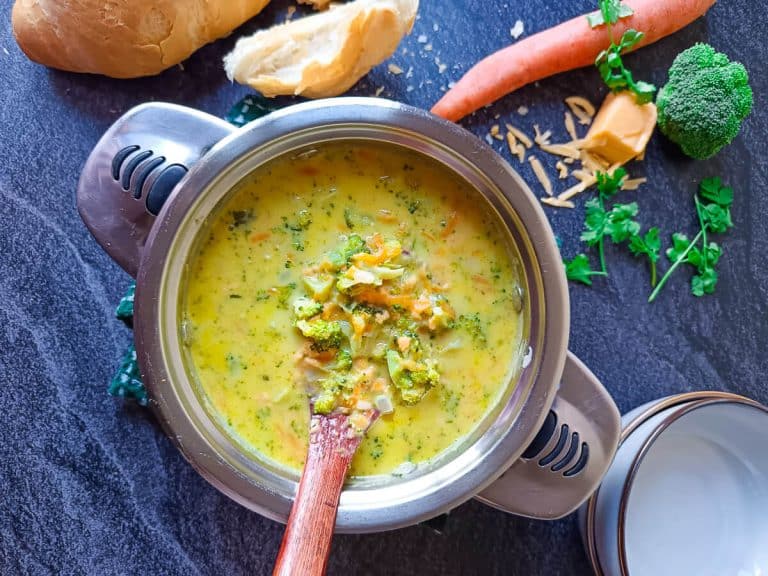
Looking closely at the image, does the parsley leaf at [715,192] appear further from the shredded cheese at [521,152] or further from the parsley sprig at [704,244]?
the shredded cheese at [521,152]

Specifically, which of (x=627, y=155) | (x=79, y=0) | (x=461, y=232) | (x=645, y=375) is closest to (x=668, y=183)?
(x=627, y=155)

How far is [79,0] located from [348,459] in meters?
1.40

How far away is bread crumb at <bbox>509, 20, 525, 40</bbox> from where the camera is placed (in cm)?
228

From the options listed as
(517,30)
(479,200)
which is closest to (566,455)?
(479,200)

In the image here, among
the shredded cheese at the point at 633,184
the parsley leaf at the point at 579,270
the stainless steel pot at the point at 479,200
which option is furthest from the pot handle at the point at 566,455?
the shredded cheese at the point at 633,184

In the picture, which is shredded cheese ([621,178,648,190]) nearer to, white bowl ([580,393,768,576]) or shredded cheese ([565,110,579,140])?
shredded cheese ([565,110,579,140])

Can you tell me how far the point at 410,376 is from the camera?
1.77 m

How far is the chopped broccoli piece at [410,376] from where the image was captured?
1765 millimetres

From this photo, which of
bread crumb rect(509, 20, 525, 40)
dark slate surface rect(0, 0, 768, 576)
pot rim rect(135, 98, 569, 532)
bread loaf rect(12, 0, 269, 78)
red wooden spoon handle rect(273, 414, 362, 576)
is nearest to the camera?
red wooden spoon handle rect(273, 414, 362, 576)

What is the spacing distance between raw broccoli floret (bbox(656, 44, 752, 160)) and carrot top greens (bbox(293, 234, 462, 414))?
36.1 inches

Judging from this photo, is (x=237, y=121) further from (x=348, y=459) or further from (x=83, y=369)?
(x=348, y=459)

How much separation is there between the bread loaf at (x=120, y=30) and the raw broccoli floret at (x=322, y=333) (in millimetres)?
898

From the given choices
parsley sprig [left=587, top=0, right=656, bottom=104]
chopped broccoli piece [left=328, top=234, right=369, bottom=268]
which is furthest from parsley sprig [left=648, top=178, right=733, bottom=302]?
chopped broccoli piece [left=328, top=234, right=369, bottom=268]

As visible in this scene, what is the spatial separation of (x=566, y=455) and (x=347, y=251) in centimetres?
73
